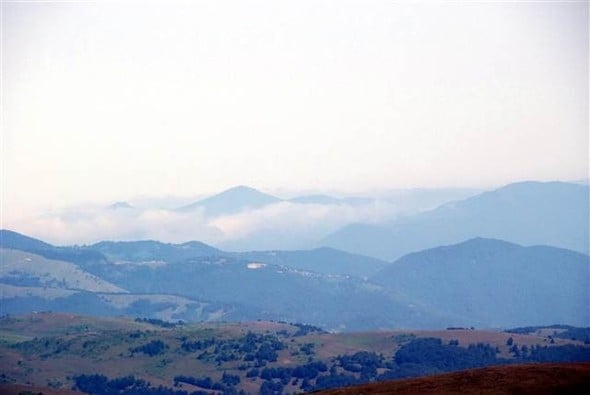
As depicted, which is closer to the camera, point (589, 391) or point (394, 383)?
point (589, 391)

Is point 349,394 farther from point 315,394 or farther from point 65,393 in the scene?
point 65,393

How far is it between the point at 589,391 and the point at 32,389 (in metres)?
124

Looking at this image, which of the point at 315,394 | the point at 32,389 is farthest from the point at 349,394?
the point at 32,389

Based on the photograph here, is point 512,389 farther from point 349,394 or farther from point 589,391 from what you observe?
point 349,394

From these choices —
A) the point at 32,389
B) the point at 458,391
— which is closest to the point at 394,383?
the point at 458,391

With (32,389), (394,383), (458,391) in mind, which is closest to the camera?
(458,391)

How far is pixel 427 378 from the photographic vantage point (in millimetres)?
114188

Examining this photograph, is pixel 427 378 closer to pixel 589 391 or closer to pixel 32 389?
pixel 589 391

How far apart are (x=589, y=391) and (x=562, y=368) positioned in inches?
334

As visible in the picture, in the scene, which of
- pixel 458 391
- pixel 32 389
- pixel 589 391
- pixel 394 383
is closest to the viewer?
pixel 589 391

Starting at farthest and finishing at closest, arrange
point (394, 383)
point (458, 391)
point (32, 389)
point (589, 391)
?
point (32, 389)
point (394, 383)
point (458, 391)
point (589, 391)

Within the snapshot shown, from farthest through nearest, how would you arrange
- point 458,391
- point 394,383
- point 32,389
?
1. point 32,389
2. point 394,383
3. point 458,391

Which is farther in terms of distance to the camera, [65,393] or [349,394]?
[65,393]

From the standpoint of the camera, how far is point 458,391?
104 meters
